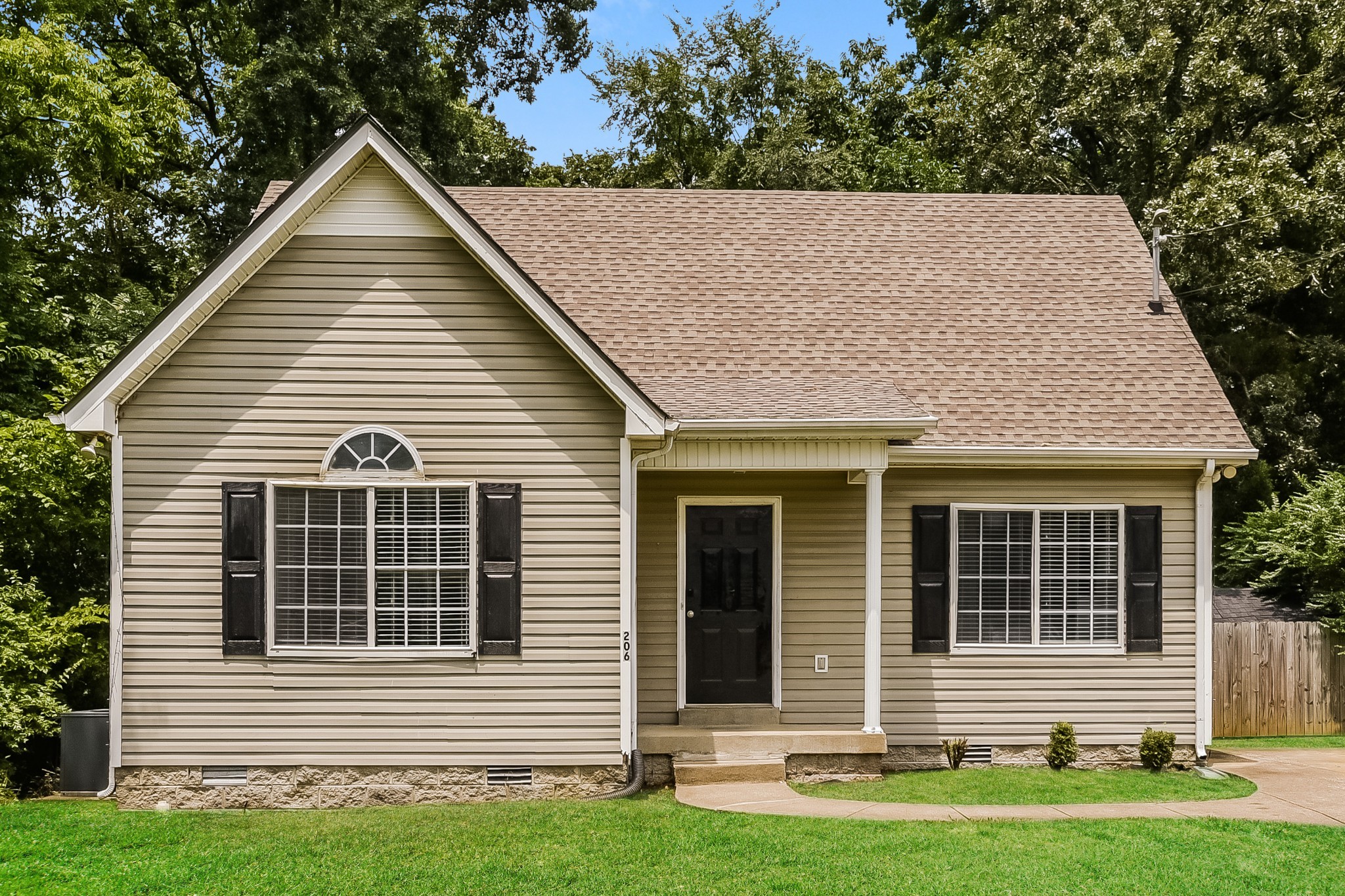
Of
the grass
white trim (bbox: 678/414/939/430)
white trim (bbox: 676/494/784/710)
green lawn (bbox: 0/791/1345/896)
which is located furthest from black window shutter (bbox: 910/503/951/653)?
the grass

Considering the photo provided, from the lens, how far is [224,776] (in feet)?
27.9

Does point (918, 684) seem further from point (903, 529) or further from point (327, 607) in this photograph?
point (327, 607)

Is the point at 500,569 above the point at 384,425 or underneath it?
underneath

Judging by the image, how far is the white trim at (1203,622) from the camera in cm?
1003

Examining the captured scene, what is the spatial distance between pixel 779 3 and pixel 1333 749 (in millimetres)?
22994

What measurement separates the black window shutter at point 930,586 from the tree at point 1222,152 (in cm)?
1026

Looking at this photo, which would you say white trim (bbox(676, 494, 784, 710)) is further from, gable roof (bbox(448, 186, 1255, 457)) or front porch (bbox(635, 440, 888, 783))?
gable roof (bbox(448, 186, 1255, 457))

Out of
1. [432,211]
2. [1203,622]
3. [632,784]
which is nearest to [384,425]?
[432,211]

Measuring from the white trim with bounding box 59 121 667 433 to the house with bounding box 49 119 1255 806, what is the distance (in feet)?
0.10

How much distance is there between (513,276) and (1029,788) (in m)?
6.33

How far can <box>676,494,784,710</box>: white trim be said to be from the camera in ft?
33.1

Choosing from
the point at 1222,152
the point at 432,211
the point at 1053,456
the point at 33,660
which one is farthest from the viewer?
the point at 1222,152

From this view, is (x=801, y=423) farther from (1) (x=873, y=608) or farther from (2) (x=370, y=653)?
(2) (x=370, y=653)

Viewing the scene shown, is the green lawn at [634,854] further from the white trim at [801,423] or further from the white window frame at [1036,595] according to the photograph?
the white trim at [801,423]
